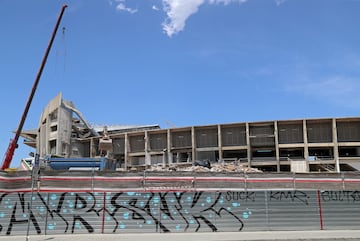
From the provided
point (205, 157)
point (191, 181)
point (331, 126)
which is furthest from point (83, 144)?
point (191, 181)

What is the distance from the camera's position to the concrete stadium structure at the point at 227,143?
6209 centimetres

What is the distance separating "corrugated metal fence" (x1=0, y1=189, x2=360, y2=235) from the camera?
13.8 metres

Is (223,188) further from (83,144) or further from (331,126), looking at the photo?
(83,144)

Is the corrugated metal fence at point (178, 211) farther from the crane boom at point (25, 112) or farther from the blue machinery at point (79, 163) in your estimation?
the crane boom at point (25, 112)

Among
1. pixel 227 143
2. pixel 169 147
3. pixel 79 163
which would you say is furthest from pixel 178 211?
pixel 169 147

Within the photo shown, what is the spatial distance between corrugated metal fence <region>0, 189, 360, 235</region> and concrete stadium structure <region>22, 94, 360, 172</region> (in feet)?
133

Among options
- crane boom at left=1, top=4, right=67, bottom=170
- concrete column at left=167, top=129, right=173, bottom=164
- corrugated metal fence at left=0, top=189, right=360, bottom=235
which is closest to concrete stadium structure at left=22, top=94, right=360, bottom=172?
concrete column at left=167, top=129, right=173, bottom=164

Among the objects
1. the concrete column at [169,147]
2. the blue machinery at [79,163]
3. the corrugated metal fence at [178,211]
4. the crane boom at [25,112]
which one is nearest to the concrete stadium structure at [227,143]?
the concrete column at [169,147]

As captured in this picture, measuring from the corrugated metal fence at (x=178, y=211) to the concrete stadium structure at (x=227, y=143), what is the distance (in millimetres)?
40662

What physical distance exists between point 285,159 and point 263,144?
4.72m

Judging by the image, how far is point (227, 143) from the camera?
6688 centimetres

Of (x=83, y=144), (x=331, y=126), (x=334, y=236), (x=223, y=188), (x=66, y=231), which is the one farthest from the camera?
(x=83, y=144)

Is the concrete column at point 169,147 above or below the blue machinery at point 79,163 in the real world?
above

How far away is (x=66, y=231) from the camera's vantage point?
13.8 m
